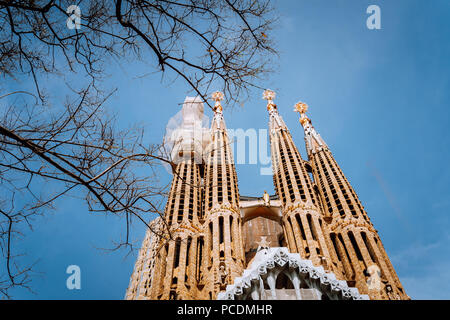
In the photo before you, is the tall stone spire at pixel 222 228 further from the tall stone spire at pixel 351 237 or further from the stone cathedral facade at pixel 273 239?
the tall stone spire at pixel 351 237

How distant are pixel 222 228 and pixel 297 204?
787cm

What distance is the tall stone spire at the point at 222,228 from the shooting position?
993 inches

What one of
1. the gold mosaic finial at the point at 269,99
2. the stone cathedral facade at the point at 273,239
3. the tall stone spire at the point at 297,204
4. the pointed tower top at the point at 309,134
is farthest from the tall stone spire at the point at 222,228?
the gold mosaic finial at the point at 269,99

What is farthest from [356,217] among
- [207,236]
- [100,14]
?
[100,14]

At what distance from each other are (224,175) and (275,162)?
25.7ft

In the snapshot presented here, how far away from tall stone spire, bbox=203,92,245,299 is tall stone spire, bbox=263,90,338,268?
491cm

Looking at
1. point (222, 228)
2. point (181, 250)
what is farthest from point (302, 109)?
point (181, 250)

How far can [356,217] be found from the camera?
103ft

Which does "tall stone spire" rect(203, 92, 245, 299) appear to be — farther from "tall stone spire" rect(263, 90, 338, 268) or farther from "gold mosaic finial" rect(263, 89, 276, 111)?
"gold mosaic finial" rect(263, 89, 276, 111)

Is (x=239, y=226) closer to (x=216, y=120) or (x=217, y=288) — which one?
(x=217, y=288)

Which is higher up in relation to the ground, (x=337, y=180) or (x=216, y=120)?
(x=216, y=120)

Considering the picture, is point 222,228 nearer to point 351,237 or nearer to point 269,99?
point 351,237

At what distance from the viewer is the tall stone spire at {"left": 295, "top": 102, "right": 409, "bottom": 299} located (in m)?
25.5

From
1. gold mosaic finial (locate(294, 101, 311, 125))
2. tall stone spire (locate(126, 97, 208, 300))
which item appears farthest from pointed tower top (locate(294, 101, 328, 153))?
tall stone spire (locate(126, 97, 208, 300))
